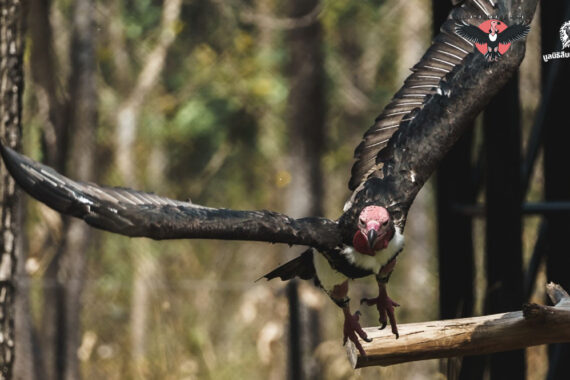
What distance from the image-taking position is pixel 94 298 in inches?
317

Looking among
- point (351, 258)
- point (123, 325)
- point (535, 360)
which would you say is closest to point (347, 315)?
point (351, 258)

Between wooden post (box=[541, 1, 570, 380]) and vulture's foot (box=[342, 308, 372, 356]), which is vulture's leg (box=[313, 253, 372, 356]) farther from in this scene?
wooden post (box=[541, 1, 570, 380])

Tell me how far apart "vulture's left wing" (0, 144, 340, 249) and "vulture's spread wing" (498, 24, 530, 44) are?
5.02 feet

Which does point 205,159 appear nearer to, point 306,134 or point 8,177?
point 306,134

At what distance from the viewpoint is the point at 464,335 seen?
3.19 meters

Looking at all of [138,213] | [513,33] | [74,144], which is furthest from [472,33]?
[74,144]

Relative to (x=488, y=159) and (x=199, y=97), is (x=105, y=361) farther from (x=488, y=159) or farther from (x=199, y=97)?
(x=199, y=97)

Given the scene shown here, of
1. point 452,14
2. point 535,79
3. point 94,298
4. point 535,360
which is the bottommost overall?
point 535,360

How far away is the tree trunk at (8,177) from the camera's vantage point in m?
3.79

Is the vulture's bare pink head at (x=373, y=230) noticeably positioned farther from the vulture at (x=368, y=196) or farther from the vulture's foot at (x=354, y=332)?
the vulture's foot at (x=354, y=332)

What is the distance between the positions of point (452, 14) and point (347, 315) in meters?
1.74

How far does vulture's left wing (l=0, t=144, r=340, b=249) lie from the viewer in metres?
2.87

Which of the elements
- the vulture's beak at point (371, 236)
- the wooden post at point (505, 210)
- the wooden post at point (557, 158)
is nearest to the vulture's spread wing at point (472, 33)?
the wooden post at point (505, 210)

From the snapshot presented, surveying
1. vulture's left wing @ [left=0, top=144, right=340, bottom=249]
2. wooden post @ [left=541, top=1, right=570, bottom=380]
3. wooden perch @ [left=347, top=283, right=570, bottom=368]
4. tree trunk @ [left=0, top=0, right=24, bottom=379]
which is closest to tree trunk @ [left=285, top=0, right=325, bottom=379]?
wooden post @ [left=541, top=1, right=570, bottom=380]
